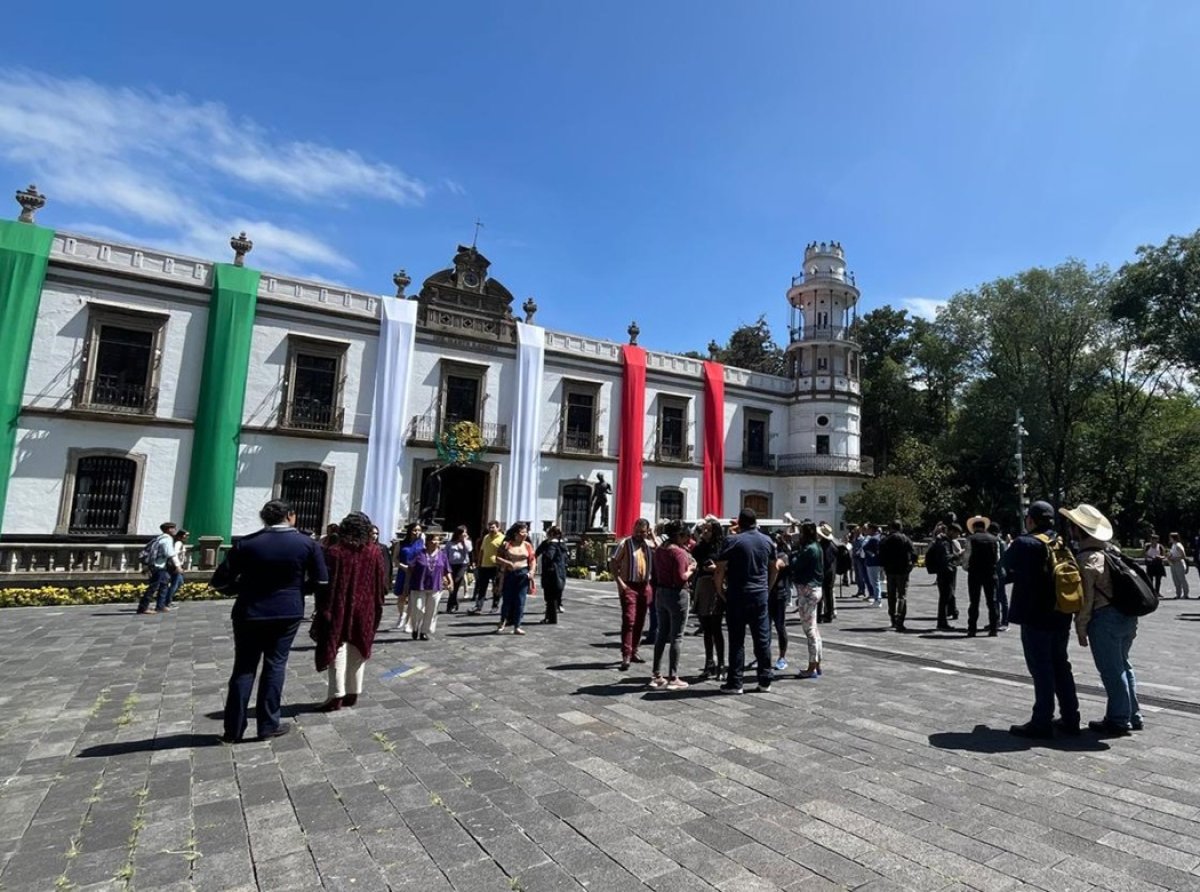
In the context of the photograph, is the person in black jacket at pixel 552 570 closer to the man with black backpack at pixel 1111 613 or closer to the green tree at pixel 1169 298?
the man with black backpack at pixel 1111 613

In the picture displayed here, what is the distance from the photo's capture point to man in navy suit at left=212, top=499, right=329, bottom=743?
14.5 feet

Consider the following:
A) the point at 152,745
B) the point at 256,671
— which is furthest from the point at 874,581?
the point at 152,745

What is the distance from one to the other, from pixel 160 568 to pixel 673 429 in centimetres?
2100

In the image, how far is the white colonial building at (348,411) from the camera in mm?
18344

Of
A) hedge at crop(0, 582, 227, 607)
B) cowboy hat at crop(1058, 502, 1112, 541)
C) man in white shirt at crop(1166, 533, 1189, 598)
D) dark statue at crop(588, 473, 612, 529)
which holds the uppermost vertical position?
dark statue at crop(588, 473, 612, 529)

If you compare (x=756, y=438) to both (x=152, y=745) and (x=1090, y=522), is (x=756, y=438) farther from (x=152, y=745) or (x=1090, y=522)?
(x=152, y=745)

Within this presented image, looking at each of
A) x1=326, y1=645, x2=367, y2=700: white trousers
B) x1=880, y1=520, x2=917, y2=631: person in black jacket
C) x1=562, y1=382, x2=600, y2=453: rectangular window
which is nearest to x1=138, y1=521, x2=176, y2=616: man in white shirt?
x1=326, y1=645, x2=367, y2=700: white trousers

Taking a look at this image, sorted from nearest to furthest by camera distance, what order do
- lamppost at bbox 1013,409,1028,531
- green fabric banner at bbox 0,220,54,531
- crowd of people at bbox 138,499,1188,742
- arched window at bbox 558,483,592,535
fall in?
crowd of people at bbox 138,499,1188,742, green fabric banner at bbox 0,220,54,531, lamppost at bbox 1013,409,1028,531, arched window at bbox 558,483,592,535

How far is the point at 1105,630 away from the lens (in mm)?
4594

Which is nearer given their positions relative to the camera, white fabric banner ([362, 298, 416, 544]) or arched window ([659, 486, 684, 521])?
white fabric banner ([362, 298, 416, 544])

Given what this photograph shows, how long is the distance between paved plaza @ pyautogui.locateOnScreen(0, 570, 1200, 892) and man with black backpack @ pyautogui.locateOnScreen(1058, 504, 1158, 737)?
12.1 inches

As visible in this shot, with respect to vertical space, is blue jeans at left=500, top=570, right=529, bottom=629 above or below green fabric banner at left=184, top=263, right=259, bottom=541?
below

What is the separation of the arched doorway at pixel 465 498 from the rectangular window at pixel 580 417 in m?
3.79

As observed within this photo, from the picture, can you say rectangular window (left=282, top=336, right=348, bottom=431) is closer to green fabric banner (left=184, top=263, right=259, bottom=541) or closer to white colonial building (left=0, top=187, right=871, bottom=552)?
white colonial building (left=0, top=187, right=871, bottom=552)
